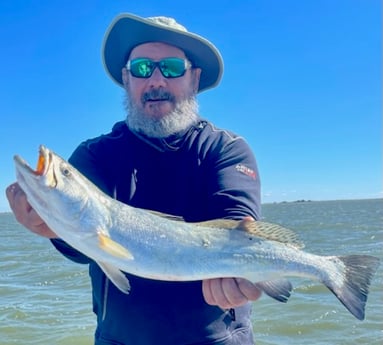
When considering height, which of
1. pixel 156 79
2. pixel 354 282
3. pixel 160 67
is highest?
pixel 160 67

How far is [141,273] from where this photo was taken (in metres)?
2.93

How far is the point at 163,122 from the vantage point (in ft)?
13.1

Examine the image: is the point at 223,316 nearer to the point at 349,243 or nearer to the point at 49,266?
the point at 49,266

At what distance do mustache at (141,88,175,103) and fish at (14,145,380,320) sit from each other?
1.25 meters

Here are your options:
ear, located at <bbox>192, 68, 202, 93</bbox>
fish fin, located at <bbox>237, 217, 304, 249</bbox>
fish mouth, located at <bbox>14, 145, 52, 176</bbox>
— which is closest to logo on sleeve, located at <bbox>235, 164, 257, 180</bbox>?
fish fin, located at <bbox>237, 217, 304, 249</bbox>

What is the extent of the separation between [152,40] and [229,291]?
7.46 feet

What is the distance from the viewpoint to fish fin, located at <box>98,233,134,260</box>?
2842 mm

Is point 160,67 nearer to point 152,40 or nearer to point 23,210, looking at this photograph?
point 152,40

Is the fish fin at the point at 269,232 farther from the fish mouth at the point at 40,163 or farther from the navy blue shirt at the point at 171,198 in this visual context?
the fish mouth at the point at 40,163

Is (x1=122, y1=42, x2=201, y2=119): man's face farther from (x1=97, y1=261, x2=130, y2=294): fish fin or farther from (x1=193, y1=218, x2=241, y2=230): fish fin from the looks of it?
(x1=97, y1=261, x2=130, y2=294): fish fin

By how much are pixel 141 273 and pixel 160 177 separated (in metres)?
0.89

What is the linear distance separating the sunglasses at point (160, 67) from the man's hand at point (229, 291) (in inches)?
73.1

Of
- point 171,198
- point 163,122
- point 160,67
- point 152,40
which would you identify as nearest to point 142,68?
point 160,67

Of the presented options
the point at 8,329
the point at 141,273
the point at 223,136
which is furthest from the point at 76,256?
the point at 8,329
